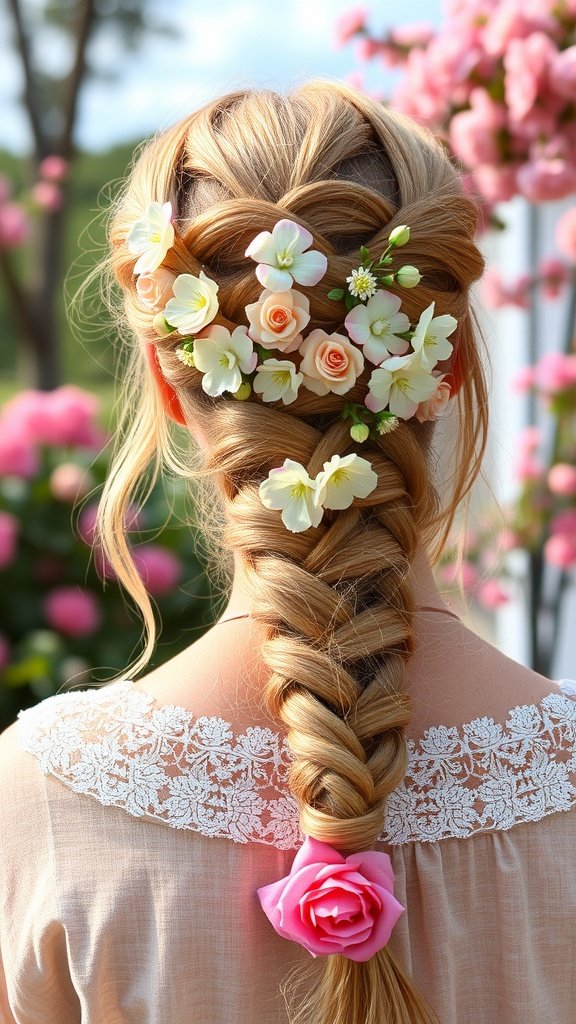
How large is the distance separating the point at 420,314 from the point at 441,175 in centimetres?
15

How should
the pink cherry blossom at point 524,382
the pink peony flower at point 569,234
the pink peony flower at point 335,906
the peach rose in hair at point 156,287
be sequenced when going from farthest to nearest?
the pink cherry blossom at point 524,382, the pink peony flower at point 569,234, the peach rose in hair at point 156,287, the pink peony flower at point 335,906

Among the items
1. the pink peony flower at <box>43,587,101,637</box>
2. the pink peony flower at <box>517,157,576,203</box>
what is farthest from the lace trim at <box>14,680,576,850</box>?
the pink peony flower at <box>43,587,101,637</box>

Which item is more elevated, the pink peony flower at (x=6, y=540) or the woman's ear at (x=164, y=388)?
the pink peony flower at (x=6, y=540)

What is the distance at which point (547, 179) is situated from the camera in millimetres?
2096

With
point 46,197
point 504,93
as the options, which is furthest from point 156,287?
point 46,197

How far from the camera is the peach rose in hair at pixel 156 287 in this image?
925 mm

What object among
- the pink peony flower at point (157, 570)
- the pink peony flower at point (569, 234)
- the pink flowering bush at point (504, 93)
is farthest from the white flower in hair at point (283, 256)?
the pink peony flower at point (157, 570)

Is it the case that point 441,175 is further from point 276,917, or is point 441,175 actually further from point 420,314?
point 276,917

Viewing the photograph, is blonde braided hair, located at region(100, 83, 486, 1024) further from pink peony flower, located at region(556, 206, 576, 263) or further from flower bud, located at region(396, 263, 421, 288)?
pink peony flower, located at region(556, 206, 576, 263)

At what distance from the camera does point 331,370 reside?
0.87 m

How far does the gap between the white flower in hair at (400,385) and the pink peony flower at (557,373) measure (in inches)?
76.8

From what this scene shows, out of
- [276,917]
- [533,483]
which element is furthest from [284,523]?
[533,483]

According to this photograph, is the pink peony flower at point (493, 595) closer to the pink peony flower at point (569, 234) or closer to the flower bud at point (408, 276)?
the pink peony flower at point (569, 234)

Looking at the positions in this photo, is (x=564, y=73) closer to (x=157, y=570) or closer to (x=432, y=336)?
(x=432, y=336)
